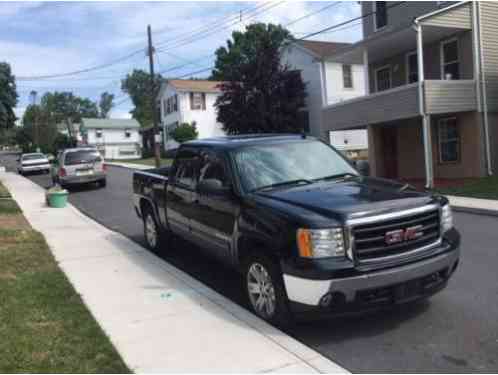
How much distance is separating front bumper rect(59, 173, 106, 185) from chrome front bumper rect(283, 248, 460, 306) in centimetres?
1700

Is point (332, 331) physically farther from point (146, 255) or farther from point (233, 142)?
point (146, 255)

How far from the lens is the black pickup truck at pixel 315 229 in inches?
162

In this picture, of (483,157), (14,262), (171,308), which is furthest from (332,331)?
(483,157)

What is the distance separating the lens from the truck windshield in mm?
5328

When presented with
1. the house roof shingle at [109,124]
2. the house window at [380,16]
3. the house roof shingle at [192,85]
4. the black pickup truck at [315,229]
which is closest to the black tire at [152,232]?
the black pickup truck at [315,229]

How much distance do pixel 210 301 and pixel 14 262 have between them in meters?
3.61

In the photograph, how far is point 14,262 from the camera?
285 inches

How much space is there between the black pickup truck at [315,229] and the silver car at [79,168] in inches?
587

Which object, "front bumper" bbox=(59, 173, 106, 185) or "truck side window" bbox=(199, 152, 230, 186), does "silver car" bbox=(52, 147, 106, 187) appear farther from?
"truck side window" bbox=(199, 152, 230, 186)

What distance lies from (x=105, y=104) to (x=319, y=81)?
113m

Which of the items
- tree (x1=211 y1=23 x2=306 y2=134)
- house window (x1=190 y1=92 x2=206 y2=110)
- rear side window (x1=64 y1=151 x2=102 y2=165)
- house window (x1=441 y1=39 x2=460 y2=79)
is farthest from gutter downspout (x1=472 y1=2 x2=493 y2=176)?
house window (x1=190 y1=92 x2=206 y2=110)

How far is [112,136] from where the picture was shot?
236 ft

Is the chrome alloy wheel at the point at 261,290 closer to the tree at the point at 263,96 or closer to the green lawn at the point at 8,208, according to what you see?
the green lawn at the point at 8,208

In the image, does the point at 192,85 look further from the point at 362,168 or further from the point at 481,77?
the point at 362,168
